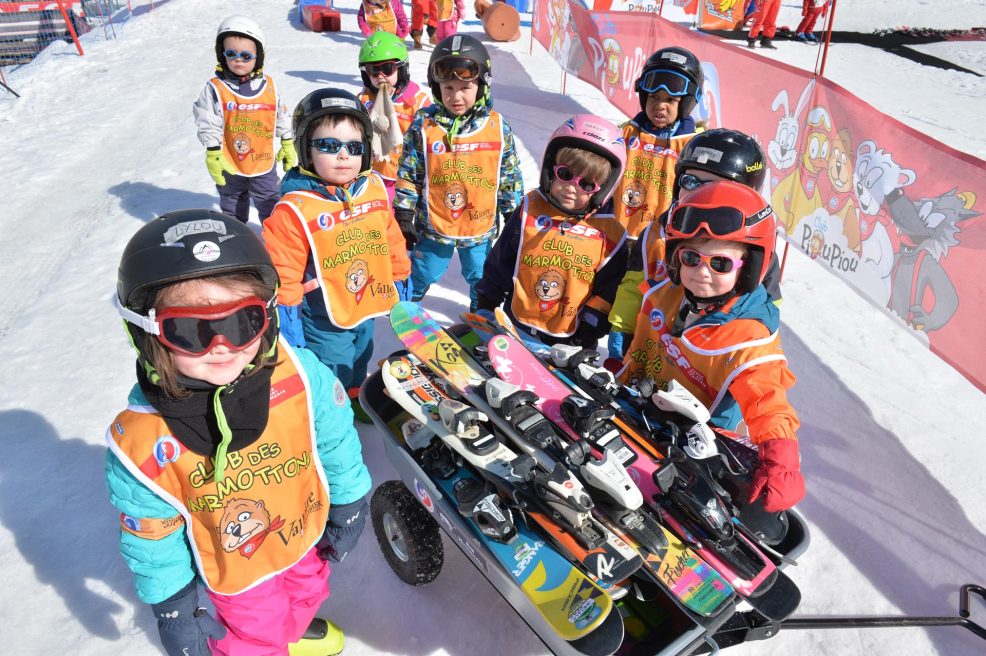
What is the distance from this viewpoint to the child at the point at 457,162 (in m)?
4.63

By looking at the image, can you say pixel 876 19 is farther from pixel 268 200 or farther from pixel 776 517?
pixel 776 517

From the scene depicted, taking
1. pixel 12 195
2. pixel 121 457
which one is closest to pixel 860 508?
pixel 121 457

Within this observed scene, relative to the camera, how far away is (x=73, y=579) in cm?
318

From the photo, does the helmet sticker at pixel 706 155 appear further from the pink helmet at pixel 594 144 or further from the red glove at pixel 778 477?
the red glove at pixel 778 477

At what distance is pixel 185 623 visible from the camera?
2.14 m

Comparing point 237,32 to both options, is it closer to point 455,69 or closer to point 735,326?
point 455,69

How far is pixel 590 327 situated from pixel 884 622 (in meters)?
2.28

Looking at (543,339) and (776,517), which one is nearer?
(776,517)

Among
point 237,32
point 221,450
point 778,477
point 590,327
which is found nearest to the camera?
point 221,450

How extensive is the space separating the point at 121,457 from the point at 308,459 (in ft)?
2.04

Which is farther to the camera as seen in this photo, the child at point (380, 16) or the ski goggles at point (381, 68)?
the child at point (380, 16)

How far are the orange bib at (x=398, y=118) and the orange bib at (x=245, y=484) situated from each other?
4.41 meters

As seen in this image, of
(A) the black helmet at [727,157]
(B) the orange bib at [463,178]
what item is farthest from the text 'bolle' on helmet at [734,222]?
(B) the orange bib at [463,178]

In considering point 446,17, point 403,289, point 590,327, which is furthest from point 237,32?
point 446,17
